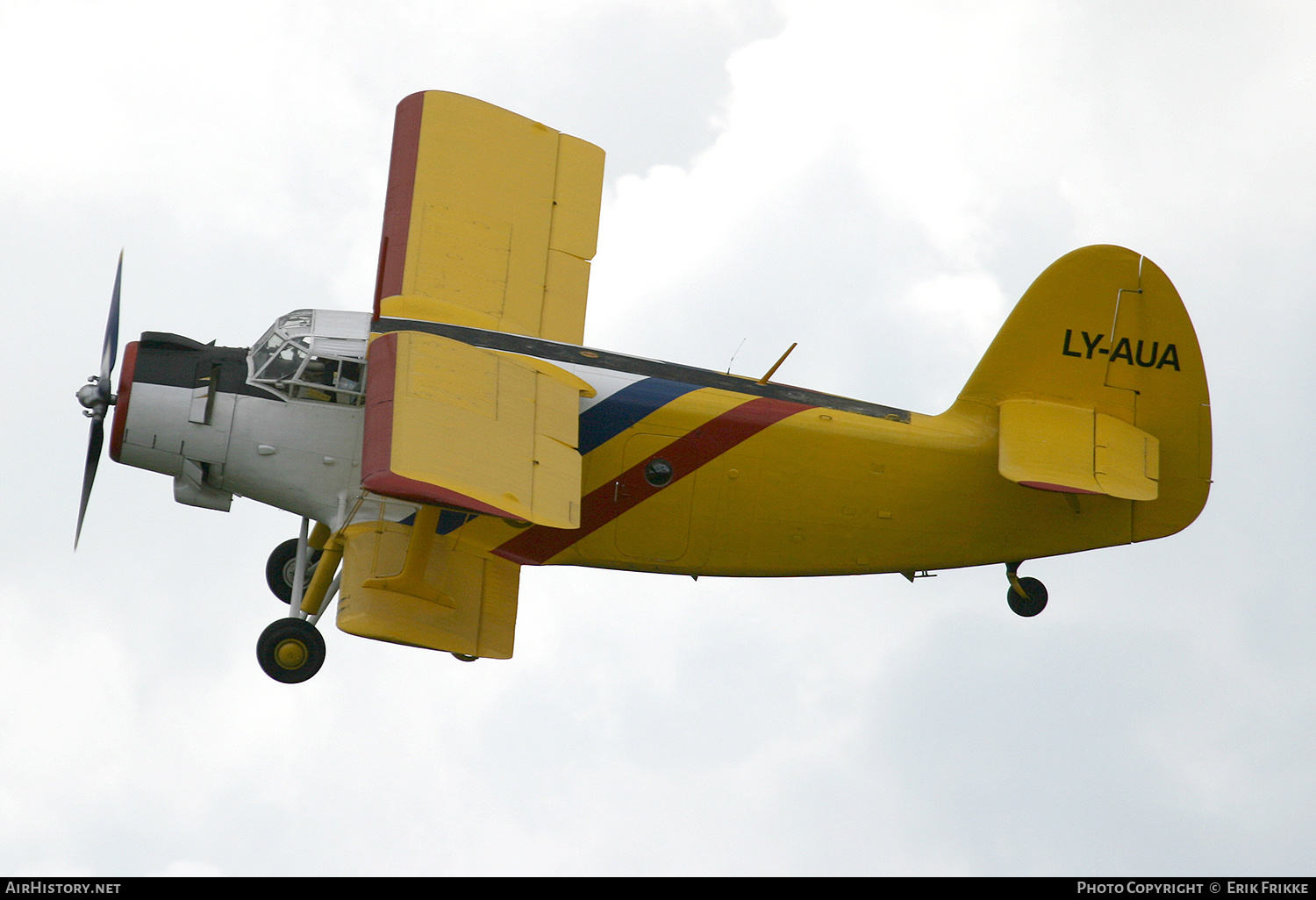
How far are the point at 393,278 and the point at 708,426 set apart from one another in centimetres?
258

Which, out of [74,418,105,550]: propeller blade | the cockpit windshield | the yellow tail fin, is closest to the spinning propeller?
[74,418,105,550]: propeller blade

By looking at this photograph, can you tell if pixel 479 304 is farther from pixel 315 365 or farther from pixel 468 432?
pixel 468 432

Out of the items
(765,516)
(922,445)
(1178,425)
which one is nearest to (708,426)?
(765,516)

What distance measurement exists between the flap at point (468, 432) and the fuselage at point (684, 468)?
814mm

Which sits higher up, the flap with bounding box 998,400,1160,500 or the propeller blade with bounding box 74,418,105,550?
the flap with bounding box 998,400,1160,500

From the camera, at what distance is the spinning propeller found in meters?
10.4

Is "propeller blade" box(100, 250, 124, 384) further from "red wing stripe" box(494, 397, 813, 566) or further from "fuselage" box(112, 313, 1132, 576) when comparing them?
"red wing stripe" box(494, 397, 813, 566)

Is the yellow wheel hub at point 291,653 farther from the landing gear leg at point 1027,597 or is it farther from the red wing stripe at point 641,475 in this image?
the landing gear leg at point 1027,597

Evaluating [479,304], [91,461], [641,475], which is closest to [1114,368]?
[641,475]

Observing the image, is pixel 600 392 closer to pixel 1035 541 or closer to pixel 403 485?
pixel 403 485

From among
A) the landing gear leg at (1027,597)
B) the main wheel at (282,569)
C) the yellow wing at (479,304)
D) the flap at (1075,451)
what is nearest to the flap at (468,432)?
the yellow wing at (479,304)

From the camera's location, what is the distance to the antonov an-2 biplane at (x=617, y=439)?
10320 millimetres

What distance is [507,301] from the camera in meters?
11.2

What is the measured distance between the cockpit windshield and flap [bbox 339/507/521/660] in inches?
37.7
